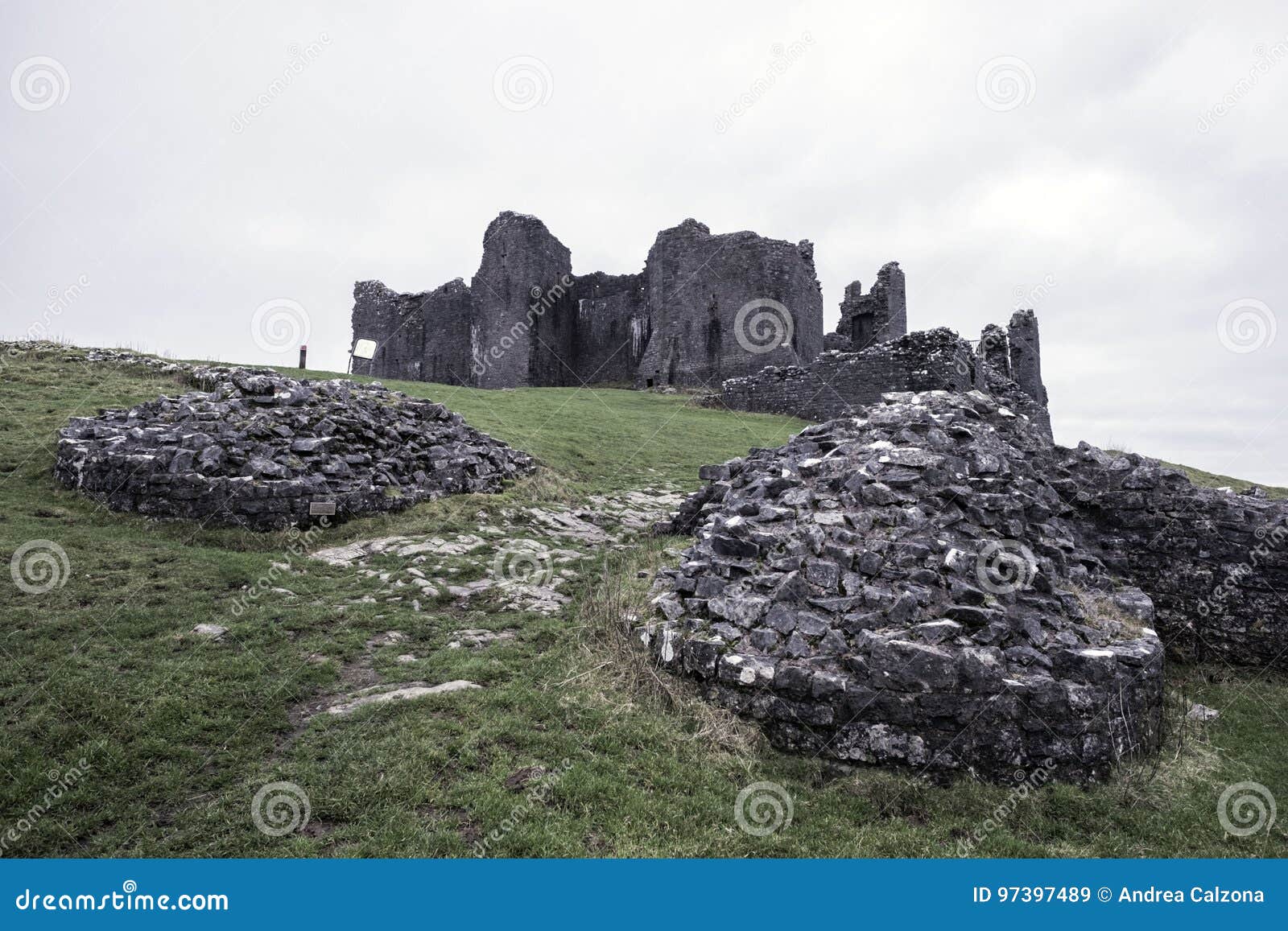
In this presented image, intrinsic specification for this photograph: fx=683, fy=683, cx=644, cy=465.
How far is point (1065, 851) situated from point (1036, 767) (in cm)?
82

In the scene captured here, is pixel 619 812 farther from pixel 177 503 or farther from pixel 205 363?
pixel 205 363

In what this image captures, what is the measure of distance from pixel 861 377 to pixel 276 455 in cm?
1971

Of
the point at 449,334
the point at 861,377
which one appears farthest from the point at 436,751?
the point at 449,334

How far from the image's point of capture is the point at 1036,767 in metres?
5.60

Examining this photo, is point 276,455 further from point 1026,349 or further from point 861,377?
point 1026,349

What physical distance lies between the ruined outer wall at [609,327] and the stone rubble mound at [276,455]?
94.9ft

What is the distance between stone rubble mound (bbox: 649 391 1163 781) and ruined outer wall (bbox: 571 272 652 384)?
35851 millimetres

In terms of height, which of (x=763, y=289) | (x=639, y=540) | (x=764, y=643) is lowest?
(x=764, y=643)

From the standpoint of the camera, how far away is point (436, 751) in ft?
17.8

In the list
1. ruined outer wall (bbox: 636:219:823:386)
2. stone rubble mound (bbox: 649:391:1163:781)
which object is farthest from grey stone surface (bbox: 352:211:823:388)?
stone rubble mound (bbox: 649:391:1163:781)

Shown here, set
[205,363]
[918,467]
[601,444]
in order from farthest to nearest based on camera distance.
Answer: [205,363], [601,444], [918,467]

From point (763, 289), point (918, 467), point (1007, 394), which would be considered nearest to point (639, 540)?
point (918, 467)

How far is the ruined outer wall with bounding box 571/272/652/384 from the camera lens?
4409cm

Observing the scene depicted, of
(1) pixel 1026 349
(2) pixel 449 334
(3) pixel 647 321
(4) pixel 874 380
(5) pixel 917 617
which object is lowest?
(5) pixel 917 617
